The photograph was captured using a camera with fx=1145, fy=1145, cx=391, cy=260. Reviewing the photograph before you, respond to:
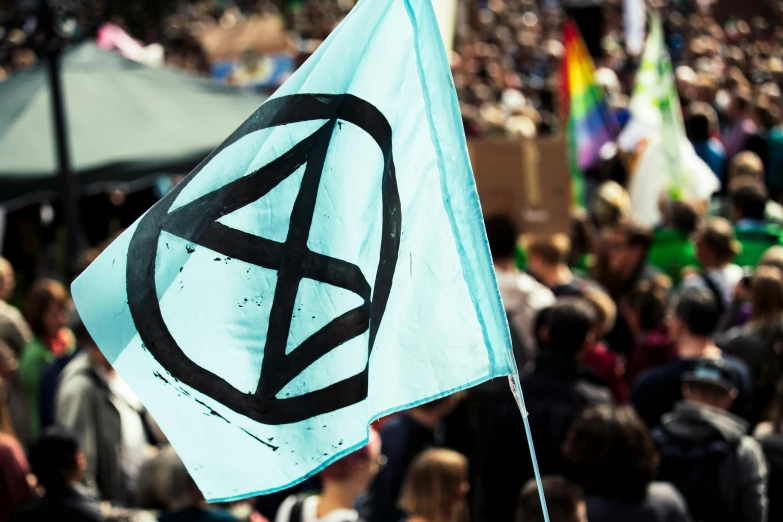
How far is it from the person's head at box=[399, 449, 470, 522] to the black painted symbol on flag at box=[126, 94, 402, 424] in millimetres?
958

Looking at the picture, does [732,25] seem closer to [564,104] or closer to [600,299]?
[564,104]

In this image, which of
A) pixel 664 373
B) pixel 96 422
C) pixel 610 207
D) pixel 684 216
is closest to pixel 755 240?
pixel 684 216

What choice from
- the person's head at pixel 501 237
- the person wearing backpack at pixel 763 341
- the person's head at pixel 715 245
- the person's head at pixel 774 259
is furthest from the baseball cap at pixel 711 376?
the person's head at pixel 715 245

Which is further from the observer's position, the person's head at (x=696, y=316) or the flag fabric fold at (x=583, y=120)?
the flag fabric fold at (x=583, y=120)

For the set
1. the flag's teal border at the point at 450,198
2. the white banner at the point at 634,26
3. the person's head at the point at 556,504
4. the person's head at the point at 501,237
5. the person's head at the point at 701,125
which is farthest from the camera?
the white banner at the point at 634,26

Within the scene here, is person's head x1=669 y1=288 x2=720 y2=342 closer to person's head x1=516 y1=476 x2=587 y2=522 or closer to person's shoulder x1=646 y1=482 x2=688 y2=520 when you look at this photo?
person's shoulder x1=646 y1=482 x2=688 y2=520

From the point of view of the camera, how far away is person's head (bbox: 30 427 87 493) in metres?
3.80

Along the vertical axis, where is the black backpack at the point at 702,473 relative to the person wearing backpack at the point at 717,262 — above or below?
above

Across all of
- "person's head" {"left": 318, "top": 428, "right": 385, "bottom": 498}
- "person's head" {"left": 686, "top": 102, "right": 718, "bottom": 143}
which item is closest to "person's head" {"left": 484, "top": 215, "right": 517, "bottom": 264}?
"person's head" {"left": 318, "top": 428, "right": 385, "bottom": 498}

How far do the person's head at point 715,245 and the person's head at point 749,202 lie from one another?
1.96 feet

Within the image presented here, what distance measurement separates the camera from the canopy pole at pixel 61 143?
6.63 meters

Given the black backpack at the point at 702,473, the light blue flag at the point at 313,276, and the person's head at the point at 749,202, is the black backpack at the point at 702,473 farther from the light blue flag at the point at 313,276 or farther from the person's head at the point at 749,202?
the person's head at the point at 749,202

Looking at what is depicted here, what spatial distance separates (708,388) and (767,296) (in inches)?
36.5

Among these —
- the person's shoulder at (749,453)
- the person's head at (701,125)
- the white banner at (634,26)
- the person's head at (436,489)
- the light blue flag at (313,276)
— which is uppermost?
the light blue flag at (313,276)
